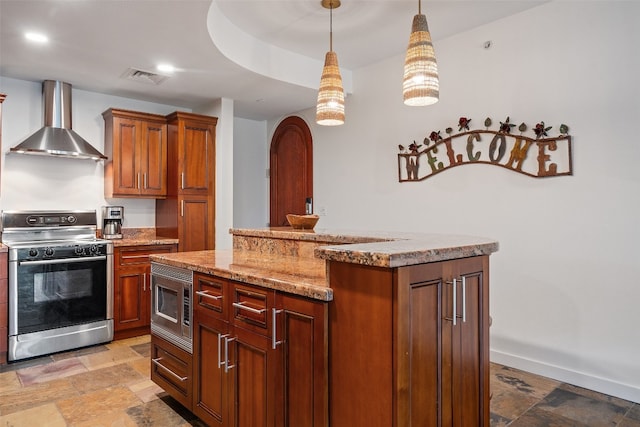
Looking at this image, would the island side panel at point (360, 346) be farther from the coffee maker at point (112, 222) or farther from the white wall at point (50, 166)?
the white wall at point (50, 166)

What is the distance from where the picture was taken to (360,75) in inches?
174

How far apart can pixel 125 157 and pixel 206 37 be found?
5.85 ft

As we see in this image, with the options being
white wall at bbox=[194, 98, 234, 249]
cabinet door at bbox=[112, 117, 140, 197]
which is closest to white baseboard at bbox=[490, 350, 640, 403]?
white wall at bbox=[194, 98, 234, 249]

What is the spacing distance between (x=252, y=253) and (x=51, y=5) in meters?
1.99

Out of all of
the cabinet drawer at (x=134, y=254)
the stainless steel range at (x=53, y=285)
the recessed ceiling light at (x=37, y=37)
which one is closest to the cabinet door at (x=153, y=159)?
the cabinet drawer at (x=134, y=254)

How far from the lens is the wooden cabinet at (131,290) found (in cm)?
384

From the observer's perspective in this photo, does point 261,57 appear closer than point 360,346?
No

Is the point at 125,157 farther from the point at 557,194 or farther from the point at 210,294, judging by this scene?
the point at 557,194

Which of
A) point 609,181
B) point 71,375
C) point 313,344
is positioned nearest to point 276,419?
point 313,344

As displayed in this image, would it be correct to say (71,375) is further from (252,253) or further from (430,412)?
(430,412)

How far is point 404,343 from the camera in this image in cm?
138

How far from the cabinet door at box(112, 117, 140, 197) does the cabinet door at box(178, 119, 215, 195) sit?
456mm

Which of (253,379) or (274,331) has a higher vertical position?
(274,331)

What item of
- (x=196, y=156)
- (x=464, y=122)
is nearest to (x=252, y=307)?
(x=464, y=122)
